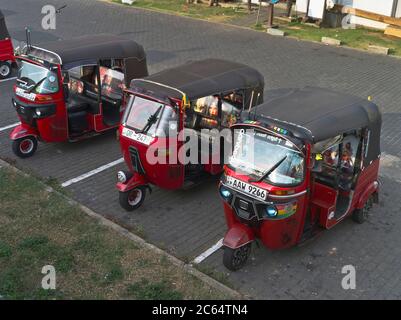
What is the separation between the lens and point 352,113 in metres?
7.06

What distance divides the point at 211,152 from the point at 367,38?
12098 mm

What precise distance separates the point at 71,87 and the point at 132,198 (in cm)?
392

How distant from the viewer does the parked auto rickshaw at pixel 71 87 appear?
9.70 m

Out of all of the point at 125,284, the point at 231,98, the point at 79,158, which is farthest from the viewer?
the point at 79,158

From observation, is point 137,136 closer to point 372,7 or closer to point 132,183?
point 132,183

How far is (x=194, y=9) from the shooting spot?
22.4 meters

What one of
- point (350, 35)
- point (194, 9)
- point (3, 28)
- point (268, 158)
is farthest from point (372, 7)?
point (268, 158)

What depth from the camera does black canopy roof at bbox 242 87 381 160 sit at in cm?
641

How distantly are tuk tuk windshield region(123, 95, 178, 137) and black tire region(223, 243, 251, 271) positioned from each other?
7.56 ft

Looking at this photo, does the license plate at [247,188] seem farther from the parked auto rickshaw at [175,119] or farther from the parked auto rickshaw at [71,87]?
the parked auto rickshaw at [71,87]

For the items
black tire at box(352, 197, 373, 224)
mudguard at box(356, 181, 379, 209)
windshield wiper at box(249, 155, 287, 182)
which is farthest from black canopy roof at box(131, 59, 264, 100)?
black tire at box(352, 197, 373, 224)

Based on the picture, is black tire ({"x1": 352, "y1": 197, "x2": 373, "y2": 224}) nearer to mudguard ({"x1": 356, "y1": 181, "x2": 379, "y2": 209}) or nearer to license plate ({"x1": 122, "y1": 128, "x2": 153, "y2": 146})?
mudguard ({"x1": 356, "y1": 181, "x2": 379, "y2": 209})
